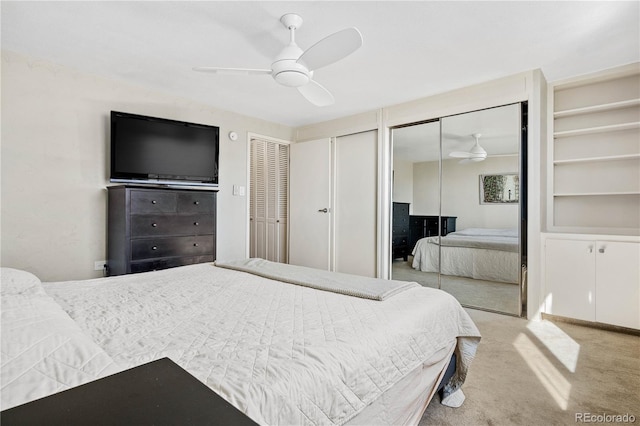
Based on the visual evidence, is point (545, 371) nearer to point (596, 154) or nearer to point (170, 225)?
point (596, 154)

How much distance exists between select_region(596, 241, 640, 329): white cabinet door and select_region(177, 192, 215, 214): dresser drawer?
3.53 m

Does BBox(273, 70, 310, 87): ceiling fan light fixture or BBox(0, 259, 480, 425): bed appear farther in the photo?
BBox(273, 70, 310, 87): ceiling fan light fixture

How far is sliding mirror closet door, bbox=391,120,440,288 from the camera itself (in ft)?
12.3

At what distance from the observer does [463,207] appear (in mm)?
3551

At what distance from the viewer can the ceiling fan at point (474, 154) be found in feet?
11.2

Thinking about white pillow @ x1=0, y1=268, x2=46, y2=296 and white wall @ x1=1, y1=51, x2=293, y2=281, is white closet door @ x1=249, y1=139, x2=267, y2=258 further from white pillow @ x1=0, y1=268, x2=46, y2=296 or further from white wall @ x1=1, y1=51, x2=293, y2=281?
white pillow @ x1=0, y1=268, x2=46, y2=296

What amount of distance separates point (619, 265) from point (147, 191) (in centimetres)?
403

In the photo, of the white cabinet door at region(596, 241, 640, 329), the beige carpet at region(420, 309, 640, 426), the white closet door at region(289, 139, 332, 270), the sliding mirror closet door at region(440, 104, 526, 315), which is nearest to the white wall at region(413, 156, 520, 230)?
the sliding mirror closet door at region(440, 104, 526, 315)

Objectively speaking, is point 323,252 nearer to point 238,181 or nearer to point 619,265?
point 238,181

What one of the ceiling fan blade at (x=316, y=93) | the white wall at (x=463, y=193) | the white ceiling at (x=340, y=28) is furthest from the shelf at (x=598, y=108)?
the ceiling fan blade at (x=316, y=93)

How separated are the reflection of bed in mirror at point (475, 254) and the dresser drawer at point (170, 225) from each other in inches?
94.1

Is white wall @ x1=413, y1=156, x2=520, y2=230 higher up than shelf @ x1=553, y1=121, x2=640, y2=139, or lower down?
lower down

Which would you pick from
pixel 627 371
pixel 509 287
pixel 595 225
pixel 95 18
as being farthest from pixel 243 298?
pixel 595 225

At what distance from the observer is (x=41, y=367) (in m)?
0.71
